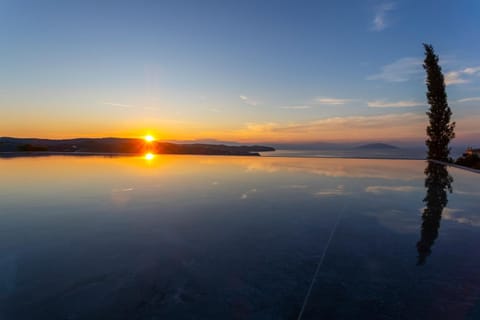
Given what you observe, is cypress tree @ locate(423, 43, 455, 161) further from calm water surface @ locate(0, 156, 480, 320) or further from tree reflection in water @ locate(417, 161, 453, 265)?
calm water surface @ locate(0, 156, 480, 320)

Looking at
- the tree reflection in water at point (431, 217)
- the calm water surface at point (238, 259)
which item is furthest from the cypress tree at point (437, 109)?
the calm water surface at point (238, 259)

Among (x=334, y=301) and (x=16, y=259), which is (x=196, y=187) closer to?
(x=16, y=259)

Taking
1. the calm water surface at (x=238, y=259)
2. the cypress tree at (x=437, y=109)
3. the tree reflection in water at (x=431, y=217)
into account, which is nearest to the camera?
the calm water surface at (x=238, y=259)

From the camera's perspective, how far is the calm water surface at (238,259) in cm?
244

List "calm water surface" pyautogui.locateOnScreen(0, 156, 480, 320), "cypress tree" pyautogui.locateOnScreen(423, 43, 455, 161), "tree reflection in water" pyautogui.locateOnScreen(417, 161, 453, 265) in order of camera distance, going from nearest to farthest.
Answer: "calm water surface" pyautogui.locateOnScreen(0, 156, 480, 320)
"tree reflection in water" pyautogui.locateOnScreen(417, 161, 453, 265)
"cypress tree" pyautogui.locateOnScreen(423, 43, 455, 161)

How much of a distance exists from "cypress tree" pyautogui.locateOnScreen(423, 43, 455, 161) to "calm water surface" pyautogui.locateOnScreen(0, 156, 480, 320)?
18.4 metres

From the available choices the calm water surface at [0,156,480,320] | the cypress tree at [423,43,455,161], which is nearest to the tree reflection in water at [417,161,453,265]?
the calm water surface at [0,156,480,320]

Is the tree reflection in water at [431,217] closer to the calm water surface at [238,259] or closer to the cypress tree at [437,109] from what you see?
the calm water surface at [238,259]

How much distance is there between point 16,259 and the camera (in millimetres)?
3416

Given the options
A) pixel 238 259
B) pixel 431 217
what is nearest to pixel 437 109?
pixel 431 217

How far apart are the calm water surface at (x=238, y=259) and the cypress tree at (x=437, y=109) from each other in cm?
1840

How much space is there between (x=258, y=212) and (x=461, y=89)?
2485 cm

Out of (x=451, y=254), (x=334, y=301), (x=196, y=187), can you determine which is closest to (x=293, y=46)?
(x=196, y=187)

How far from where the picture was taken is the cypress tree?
21.1m
